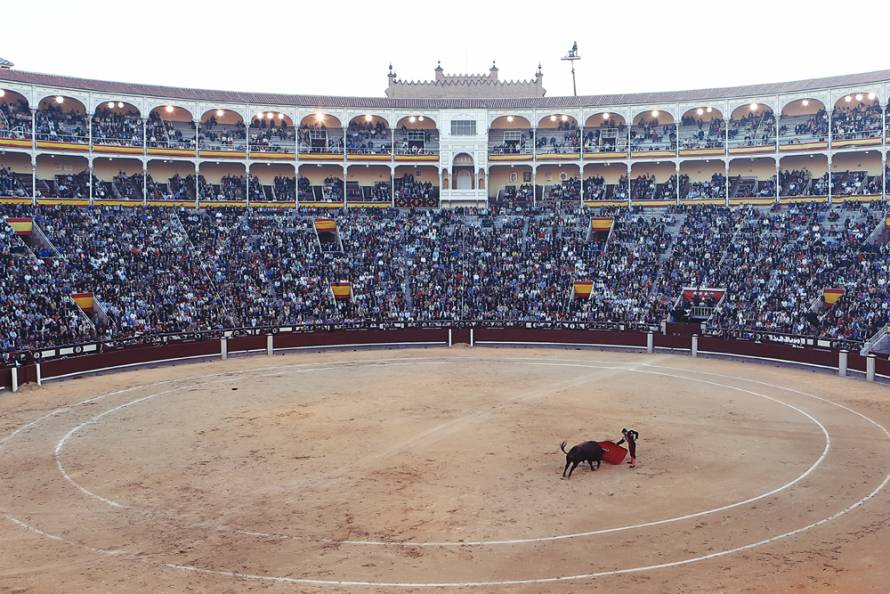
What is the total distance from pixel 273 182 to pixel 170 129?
871 cm

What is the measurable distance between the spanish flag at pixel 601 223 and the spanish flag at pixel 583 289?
871 cm

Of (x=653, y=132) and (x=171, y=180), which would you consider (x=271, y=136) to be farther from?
(x=653, y=132)

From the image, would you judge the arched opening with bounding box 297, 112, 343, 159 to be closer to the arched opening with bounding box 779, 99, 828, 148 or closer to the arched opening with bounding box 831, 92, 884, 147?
the arched opening with bounding box 779, 99, 828, 148

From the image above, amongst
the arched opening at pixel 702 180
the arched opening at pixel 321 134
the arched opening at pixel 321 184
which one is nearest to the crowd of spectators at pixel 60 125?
the arched opening at pixel 321 134

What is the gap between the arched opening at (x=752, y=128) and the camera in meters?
56.0

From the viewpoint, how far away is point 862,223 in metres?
46.2

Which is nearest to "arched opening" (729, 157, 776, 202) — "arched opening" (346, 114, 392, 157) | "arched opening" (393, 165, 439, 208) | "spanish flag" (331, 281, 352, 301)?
"arched opening" (393, 165, 439, 208)

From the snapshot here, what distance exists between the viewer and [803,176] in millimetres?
55219

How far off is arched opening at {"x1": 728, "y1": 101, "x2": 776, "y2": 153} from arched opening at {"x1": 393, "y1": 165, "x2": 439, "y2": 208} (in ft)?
76.4

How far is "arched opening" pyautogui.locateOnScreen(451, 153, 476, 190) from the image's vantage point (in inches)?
2399

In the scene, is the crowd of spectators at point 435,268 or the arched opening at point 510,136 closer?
the crowd of spectators at point 435,268

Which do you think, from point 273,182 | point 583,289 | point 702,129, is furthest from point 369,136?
point 702,129

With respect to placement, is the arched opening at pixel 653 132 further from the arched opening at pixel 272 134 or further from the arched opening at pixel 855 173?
the arched opening at pixel 272 134

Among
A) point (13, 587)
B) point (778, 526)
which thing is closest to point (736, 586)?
point (778, 526)
